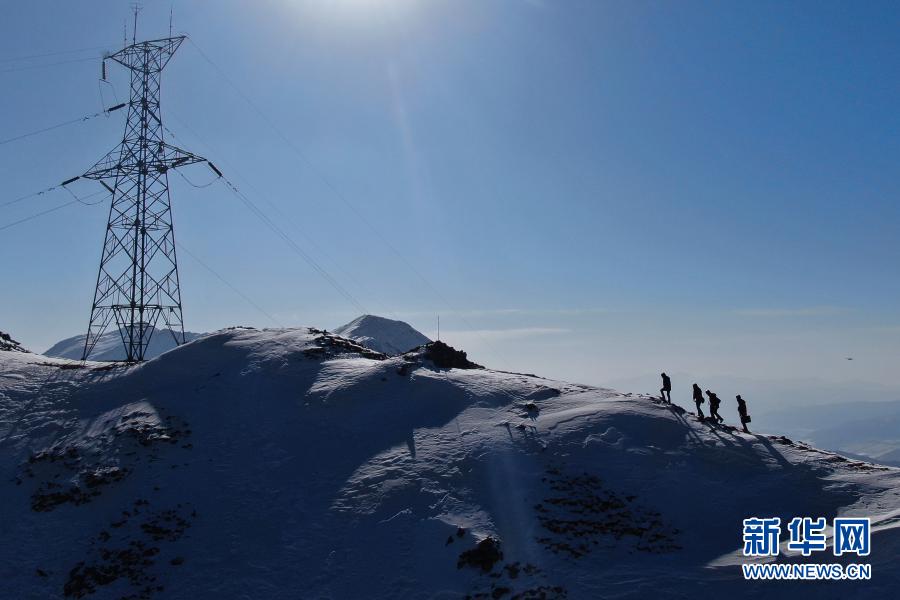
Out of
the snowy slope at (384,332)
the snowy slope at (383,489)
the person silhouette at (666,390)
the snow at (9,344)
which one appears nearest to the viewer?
the snowy slope at (383,489)

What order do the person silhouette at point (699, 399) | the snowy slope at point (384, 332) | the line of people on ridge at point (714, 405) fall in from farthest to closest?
the snowy slope at point (384, 332) → the person silhouette at point (699, 399) → the line of people on ridge at point (714, 405)

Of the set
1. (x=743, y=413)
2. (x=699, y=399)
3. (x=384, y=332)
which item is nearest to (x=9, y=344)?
(x=699, y=399)

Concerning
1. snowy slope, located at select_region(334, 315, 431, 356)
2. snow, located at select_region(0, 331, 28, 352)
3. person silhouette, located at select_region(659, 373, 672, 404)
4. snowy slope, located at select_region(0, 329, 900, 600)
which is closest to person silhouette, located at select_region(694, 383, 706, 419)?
snowy slope, located at select_region(0, 329, 900, 600)

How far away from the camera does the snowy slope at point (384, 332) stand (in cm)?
14738

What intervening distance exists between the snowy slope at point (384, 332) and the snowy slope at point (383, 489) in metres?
109

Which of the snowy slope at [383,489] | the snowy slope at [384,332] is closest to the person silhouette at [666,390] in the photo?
the snowy slope at [383,489]

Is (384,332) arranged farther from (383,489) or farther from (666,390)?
(383,489)

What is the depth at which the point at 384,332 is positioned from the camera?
156 metres

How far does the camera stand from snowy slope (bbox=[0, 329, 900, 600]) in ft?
60.0

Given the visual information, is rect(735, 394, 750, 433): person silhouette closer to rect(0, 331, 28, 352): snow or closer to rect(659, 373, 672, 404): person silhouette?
rect(659, 373, 672, 404): person silhouette

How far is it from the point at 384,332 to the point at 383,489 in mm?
133588

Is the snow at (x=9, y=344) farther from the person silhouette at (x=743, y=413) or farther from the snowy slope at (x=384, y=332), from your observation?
the snowy slope at (x=384, y=332)

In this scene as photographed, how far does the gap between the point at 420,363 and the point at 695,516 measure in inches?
758

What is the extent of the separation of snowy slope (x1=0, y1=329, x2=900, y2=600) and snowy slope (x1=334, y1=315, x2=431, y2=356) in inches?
4293
